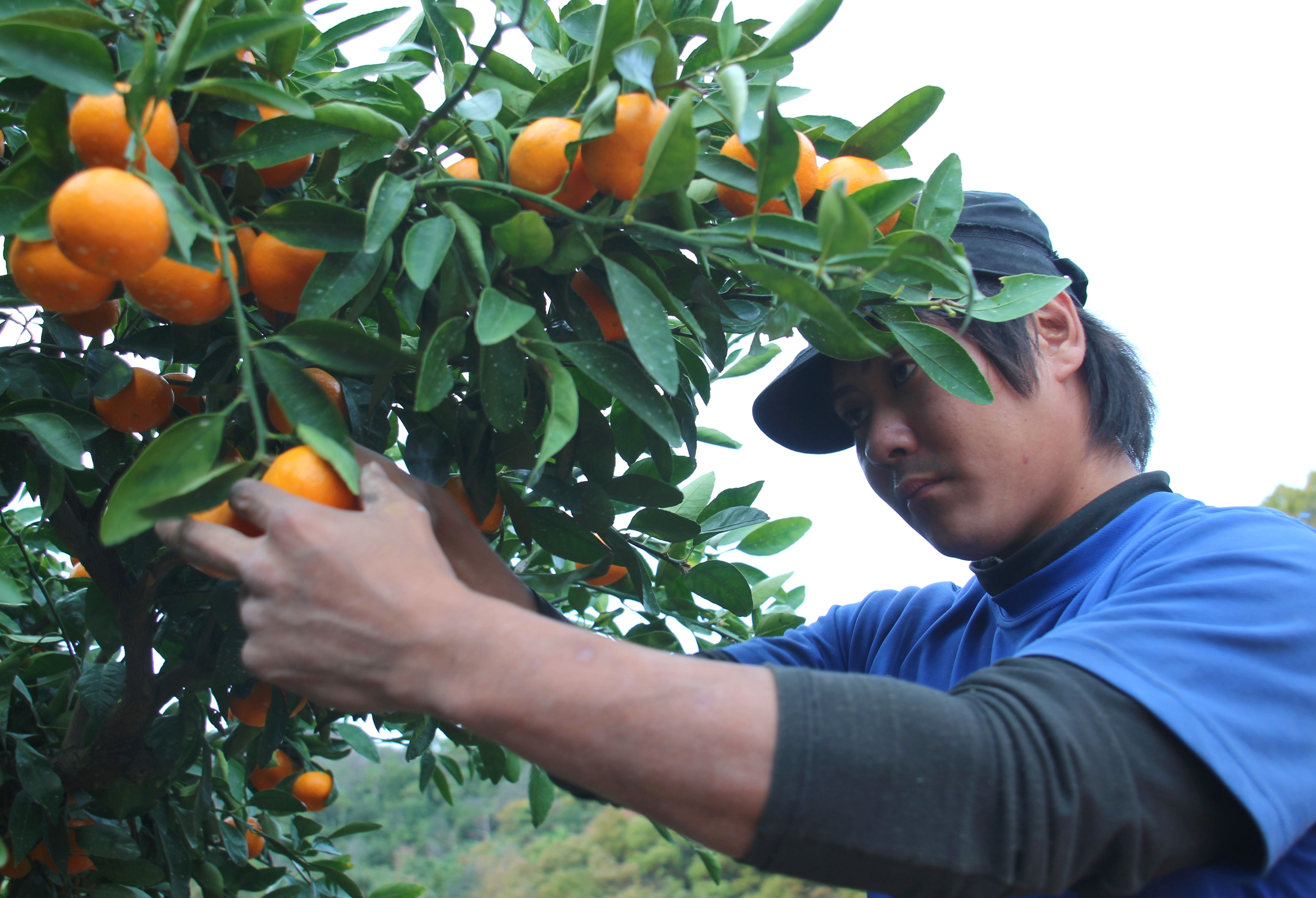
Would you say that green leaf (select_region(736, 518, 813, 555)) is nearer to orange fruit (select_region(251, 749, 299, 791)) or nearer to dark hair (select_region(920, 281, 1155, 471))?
dark hair (select_region(920, 281, 1155, 471))

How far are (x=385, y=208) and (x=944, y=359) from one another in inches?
15.0

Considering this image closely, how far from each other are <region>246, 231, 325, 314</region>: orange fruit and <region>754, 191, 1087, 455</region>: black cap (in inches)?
22.2

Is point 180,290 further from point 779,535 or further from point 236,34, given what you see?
point 779,535

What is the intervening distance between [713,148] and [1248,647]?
47 cm

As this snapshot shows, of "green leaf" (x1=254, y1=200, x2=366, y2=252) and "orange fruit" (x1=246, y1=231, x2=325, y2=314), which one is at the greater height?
"green leaf" (x1=254, y1=200, x2=366, y2=252)

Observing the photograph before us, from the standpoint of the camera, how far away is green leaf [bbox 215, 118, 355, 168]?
0.52 metres

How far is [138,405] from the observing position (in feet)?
2.21

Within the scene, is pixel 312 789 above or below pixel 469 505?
below

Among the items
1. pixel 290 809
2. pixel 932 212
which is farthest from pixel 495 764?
pixel 932 212

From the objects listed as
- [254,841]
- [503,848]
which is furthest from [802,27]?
[503,848]

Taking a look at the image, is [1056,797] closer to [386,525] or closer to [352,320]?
[386,525]

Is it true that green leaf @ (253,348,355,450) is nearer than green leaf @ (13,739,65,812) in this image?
Yes

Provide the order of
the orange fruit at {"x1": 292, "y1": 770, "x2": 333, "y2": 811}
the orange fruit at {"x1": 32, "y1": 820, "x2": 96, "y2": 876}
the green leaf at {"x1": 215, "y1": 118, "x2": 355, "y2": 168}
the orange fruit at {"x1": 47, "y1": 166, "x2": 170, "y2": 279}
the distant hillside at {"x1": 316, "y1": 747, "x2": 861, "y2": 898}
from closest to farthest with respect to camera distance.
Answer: the orange fruit at {"x1": 47, "y1": 166, "x2": 170, "y2": 279}
the green leaf at {"x1": 215, "y1": 118, "x2": 355, "y2": 168}
the orange fruit at {"x1": 32, "y1": 820, "x2": 96, "y2": 876}
the orange fruit at {"x1": 292, "y1": 770, "x2": 333, "y2": 811}
the distant hillside at {"x1": 316, "y1": 747, "x2": 861, "y2": 898}

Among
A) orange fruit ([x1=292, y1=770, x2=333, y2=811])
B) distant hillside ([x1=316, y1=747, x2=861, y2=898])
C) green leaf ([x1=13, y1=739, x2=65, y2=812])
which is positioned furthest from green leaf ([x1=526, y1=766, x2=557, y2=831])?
distant hillside ([x1=316, y1=747, x2=861, y2=898])
